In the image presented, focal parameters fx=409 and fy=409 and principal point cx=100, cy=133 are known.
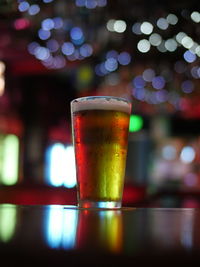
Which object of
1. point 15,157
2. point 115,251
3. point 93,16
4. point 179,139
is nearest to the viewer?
point 115,251

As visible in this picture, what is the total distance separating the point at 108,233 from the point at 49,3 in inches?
122

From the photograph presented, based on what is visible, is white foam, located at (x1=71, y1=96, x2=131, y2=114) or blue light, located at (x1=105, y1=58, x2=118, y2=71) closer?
white foam, located at (x1=71, y1=96, x2=131, y2=114)

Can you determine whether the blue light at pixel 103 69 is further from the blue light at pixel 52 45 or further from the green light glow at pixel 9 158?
the green light glow at pixel 9 158

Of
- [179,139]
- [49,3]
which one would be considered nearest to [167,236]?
[49,3]

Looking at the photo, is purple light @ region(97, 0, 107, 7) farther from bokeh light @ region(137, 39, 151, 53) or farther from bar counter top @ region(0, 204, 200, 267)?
bar counter top @ region(0, 204, 200, 267)

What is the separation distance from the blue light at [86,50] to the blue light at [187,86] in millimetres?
1494

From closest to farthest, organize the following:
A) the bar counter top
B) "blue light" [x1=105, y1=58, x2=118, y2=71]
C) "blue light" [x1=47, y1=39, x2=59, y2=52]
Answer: the bar counter top < "blue light" [x1=47, y1=39, x2=59, y2=52] < "blue light" [x1=105, y1=58, x2=118, y2=71]

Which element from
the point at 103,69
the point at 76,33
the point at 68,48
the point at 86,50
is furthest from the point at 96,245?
the point at 103,69

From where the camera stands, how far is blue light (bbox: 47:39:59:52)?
4.27 metres

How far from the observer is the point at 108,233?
377mm

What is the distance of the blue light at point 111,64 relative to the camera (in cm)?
504

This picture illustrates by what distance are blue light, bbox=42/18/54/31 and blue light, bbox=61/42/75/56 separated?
398 millimetres

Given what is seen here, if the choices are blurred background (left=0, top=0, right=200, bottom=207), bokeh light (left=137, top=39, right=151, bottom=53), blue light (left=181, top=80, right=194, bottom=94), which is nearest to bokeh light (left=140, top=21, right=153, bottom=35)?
blurred background (left=0, top=0, right=200, bottom=207)

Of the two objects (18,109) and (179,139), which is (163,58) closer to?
(18,109)
